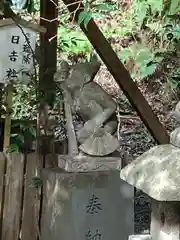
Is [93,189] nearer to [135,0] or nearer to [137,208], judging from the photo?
[137,208]

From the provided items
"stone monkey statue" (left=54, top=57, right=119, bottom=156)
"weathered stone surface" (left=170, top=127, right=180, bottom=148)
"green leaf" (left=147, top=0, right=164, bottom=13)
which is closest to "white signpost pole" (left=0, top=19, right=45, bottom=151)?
"stone monkey statue" (left=54, top=57, right=119, bottom=156)

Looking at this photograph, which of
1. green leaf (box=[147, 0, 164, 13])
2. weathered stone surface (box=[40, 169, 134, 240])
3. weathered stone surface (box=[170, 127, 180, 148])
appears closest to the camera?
weathered stone surface (box=[170, 127, 180, 148])

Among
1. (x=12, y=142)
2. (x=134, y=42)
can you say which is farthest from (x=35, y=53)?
(x=134, y=42)

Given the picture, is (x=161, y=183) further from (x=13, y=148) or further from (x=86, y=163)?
(x=13, y=148)

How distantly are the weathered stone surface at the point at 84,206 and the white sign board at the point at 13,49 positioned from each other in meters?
0.65

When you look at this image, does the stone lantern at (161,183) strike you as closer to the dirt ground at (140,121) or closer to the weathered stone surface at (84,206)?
the weathered stone surface at (84,206)

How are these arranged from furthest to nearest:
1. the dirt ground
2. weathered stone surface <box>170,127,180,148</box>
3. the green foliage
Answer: the green foliage, the dirt ground, weathered stone surface <box>170,127,180,148</box>

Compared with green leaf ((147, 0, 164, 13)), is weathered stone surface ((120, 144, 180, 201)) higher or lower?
lower

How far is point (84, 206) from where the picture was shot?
302 cm

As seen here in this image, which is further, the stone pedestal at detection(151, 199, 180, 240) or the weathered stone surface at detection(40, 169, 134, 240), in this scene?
the weathered stone surface at detection(40, 169, 134, 240)

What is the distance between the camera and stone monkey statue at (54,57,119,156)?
3.03 metres

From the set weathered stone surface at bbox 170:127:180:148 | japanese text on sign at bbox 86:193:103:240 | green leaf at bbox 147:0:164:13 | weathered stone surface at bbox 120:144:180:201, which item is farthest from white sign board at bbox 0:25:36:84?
green leaf at bbox 147:0:164:13

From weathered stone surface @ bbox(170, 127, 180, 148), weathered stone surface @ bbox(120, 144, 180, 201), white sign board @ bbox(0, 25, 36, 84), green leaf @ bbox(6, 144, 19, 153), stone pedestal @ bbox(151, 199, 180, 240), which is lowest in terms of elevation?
stone pedestal @ bbox(151, 199, 180, 240)

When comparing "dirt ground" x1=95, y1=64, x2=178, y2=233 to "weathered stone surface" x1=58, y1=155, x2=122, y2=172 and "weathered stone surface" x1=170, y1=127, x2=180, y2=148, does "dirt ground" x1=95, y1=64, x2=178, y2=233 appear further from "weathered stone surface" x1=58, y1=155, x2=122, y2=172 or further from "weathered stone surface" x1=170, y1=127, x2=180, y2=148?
"weathered stone surface" x1=170, y1=127, x2=180, y2=148
